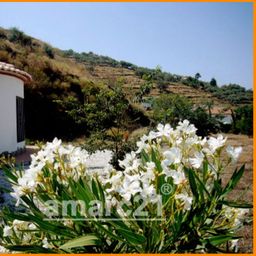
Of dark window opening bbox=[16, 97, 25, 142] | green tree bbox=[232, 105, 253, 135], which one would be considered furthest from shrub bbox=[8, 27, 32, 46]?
dark window opening bbox=[16, 97, 25, 142]

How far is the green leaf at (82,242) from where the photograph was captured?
1.68 meters

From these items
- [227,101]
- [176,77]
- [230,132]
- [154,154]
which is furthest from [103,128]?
[176,77]

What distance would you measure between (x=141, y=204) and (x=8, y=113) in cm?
1025

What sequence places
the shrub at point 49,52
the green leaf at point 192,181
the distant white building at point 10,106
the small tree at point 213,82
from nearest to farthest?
the green leaf at point 192,181
the distant white building at point 10,106
the shrub at point 49,52
the small tree at point 213,82

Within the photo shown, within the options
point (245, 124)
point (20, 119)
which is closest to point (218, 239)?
point (20, 119)

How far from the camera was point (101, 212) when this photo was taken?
5.68 ft

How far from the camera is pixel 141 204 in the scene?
1747 mm

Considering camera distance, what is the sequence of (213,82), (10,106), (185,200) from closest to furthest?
(185,200) < (10,106) < (213,82)

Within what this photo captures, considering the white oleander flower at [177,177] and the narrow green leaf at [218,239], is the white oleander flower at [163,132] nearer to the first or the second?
the white oleander flower at [177,177]

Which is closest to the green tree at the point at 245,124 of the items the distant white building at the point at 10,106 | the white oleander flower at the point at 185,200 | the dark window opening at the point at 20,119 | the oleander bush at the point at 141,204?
the dark window opening at the point at 20,119

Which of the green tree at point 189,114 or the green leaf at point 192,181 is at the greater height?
the green tree at point 189,114

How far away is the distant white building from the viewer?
10883 mm

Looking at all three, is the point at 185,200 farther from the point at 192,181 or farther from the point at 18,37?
the point at 18,37

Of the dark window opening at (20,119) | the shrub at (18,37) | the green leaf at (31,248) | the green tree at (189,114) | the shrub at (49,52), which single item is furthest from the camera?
the shrub at (49,52)
